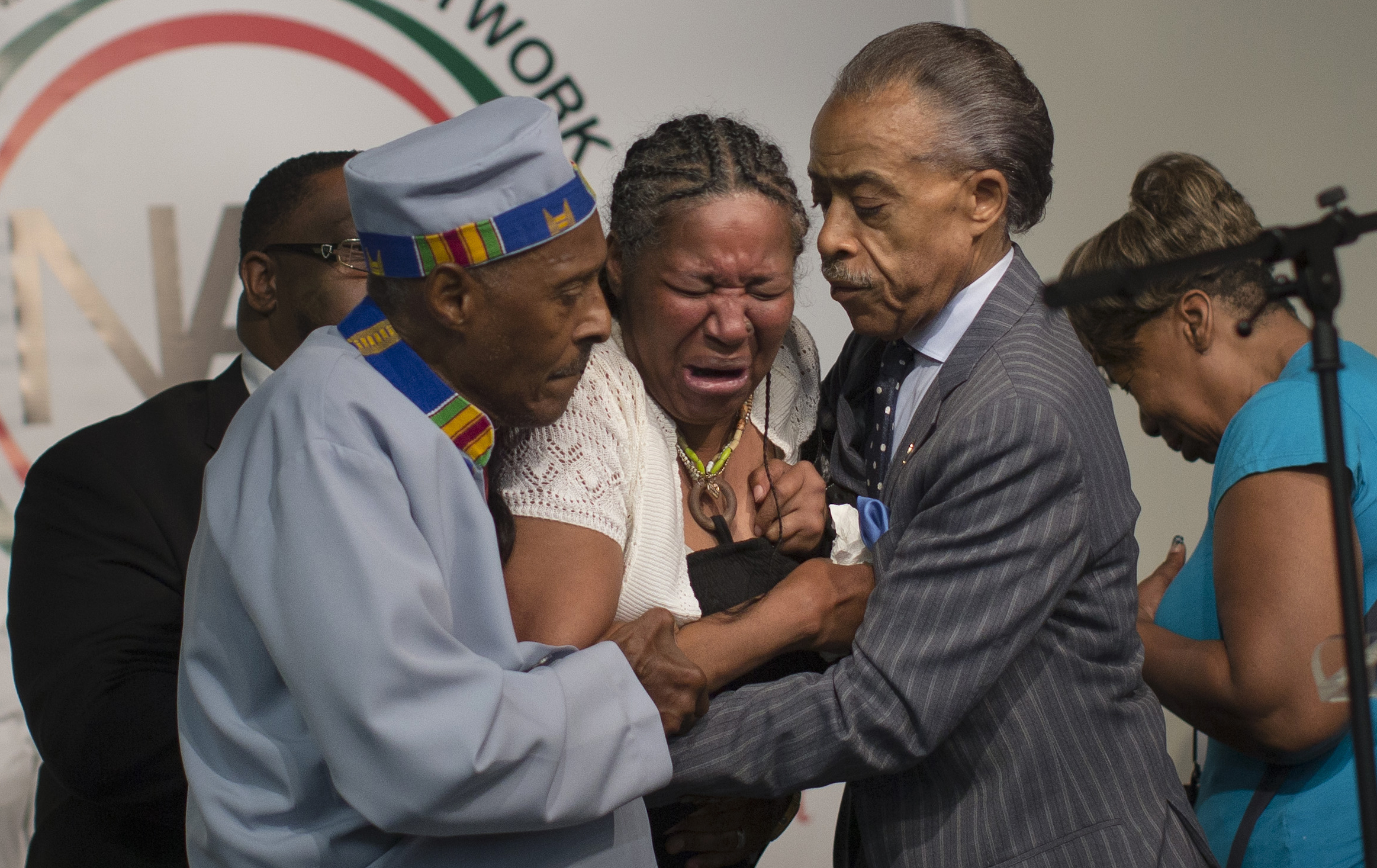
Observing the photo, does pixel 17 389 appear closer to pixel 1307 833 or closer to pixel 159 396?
pixel 159 396

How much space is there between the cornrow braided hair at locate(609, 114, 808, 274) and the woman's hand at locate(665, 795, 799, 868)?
Result: 32.2 inches

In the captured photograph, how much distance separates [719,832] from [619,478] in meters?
0.57

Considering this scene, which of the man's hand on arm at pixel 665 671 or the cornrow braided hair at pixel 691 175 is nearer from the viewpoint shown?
the man's hand on arm at pixel 665 671

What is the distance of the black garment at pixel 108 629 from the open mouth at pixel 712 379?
0.71m

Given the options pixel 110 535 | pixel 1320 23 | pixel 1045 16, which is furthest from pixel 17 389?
pixel 1320 23

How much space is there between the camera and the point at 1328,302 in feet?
3.26

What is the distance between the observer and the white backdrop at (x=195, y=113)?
248cm

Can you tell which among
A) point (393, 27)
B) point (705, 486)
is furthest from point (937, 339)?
point (393, 27)

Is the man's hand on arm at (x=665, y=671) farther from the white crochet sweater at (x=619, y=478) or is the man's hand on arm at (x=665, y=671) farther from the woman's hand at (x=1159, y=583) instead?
the woman's hand at (x=1159, y=583)

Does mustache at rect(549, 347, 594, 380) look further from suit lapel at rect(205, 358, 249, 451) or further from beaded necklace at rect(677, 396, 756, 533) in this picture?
suit lapel at rect(205, 358, 249, 451)

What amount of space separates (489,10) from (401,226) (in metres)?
1.76

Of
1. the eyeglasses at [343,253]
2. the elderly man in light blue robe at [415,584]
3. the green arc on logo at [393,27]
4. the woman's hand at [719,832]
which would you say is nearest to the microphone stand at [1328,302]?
the elderly man in light blue robe at [415,584]

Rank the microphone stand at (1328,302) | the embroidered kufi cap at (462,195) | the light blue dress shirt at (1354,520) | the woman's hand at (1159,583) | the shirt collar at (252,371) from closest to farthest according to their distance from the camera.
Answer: the microphone stand at (1328,302)
the embroidered kufi cap at (462,195)
the light blue dress shirt at (1354,520)
the shirt collar at (252,371)
the woman's hand at (1159,583)

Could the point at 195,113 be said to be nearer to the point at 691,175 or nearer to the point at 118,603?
the point at 118,603
